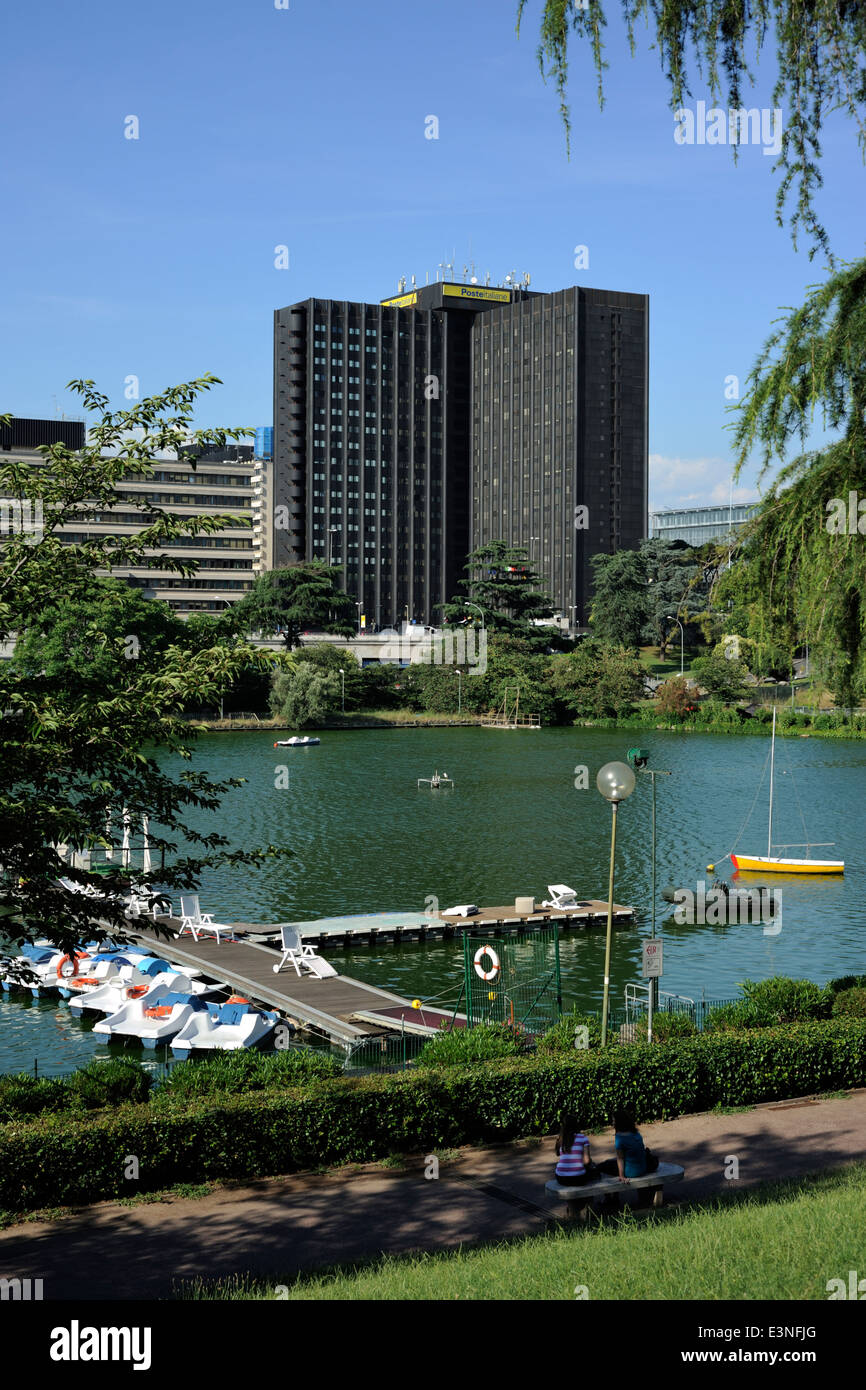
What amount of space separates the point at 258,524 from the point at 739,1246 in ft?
603

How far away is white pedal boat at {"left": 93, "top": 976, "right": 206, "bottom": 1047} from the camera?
28406mm

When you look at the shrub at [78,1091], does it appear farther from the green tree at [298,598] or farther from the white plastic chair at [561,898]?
the green tree at [298,598]

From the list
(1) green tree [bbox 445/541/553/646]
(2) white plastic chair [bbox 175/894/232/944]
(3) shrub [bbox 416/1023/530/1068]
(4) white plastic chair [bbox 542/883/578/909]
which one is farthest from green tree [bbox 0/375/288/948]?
(1) green tree [bbox 445/541/553/646]

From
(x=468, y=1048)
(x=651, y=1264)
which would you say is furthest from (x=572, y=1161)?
(x=468, y=1048)

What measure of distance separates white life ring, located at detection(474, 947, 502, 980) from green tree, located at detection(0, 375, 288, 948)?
711 inches

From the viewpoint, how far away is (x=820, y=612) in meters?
13.9

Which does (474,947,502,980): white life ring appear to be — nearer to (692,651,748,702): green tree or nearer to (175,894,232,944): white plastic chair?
(175,894,232,944): white plastic chair

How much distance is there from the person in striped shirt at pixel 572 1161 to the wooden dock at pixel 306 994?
13309mm

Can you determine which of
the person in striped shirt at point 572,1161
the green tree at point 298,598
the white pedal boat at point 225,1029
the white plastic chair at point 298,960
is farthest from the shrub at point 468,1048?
the green tree at point 298,598

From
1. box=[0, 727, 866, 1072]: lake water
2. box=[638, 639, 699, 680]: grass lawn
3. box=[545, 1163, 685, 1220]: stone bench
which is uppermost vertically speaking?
box=[638, 639, 699, 680]: grass lawn

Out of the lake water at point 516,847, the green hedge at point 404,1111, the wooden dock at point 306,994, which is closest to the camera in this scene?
the green hedge at point 404,1111

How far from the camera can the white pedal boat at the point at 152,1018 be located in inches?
1118
